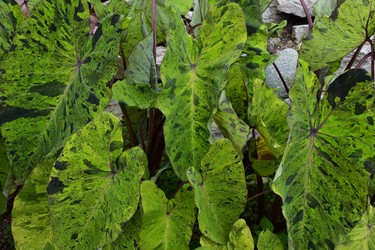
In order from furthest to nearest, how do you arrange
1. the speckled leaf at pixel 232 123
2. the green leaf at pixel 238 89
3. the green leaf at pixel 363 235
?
the green leaf at pixel 238 89
the speckled leaf at pixel 232 123
the green leaf at pixel 363 235

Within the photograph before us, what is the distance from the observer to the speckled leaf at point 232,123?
43.5 inches

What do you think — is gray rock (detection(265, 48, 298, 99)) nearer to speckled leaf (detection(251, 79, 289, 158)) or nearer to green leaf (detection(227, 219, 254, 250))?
speckled leaf (detection(251, 79, 289, 158))

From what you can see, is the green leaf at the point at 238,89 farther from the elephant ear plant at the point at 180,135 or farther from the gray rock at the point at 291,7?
the gray rock at the point at 291,7

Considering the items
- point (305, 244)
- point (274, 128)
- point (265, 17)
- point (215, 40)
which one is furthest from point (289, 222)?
point (265, 17)

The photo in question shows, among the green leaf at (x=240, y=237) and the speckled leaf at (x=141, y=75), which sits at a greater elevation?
the speckled leaf at (x=141, y=75)

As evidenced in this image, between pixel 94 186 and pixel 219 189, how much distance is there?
0.89 feet

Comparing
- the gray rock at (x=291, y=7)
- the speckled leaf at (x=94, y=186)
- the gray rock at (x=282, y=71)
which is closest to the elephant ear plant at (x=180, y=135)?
the speckled leaf at (x=94, y=186)

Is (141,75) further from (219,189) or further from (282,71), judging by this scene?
(282,71)

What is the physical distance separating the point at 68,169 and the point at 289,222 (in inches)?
18.0

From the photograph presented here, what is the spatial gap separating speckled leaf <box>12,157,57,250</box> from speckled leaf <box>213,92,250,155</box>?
1.35ft

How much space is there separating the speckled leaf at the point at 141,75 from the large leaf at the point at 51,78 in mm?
64

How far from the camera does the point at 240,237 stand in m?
1.10

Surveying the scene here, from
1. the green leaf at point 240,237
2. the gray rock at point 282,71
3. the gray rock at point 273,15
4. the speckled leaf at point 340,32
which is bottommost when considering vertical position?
the green leaf at point 240,237

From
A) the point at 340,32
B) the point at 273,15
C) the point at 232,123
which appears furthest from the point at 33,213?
the point at 273,15
